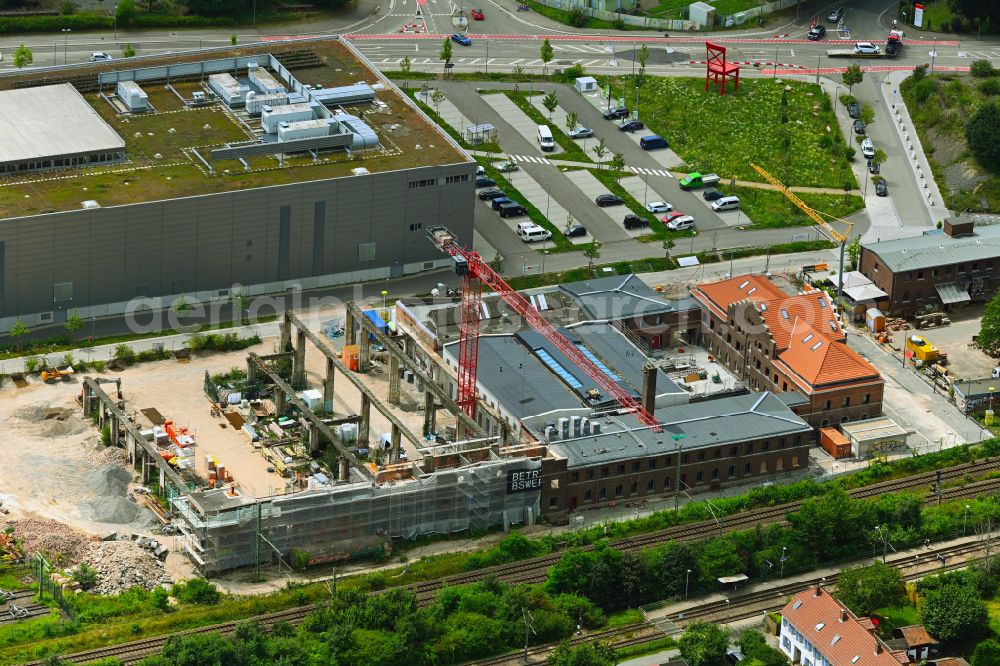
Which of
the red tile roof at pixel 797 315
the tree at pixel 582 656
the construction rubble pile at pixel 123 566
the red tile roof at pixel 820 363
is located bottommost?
the construction rubble pile at pixel 123 566

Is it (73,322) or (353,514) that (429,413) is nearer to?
(353,514)

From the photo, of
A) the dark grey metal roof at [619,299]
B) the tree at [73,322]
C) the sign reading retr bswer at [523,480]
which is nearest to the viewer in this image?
the sign reading retr bswer at [523,480]

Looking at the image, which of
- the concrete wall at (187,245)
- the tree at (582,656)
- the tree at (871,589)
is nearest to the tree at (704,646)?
the tree at (582,656)

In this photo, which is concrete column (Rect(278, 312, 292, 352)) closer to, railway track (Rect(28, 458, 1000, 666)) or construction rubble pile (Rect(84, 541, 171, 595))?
construction rubble pile (Rect(84, 541, 171, 595))

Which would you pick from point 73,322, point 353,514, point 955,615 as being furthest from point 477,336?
point 955,615

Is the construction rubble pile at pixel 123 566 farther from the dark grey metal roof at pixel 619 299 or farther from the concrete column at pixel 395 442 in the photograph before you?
the dark grey metal roof at pixel 619 299

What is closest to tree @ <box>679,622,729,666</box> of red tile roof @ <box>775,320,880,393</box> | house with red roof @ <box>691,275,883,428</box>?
house with red roof @ <box>691,275,883,428</box>

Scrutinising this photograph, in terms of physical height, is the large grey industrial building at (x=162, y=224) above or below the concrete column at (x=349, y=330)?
above
